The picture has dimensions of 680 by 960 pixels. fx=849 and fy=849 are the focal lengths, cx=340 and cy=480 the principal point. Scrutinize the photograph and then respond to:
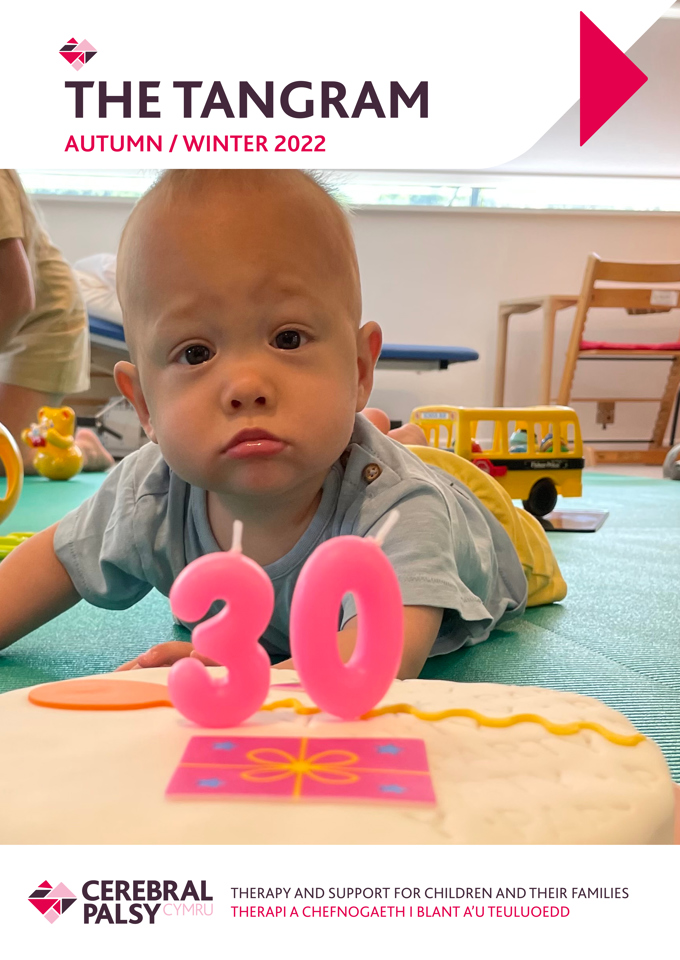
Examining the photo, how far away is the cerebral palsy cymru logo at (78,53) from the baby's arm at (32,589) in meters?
0.37

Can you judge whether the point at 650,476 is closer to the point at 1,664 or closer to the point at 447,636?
the point at 447,636

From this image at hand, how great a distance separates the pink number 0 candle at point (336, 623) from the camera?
0.27 m

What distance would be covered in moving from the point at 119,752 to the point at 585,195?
4.24 meters

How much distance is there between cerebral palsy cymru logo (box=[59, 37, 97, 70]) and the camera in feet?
2.04

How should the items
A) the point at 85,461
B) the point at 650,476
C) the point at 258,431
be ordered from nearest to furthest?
the point at 258,431 < the point at 85,461 < the point at 650,476

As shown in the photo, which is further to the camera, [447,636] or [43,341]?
[43,341]

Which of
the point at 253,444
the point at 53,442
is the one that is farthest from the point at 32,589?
the point at 53,442

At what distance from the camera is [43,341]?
2189mm

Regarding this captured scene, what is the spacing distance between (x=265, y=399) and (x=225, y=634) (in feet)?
0.74

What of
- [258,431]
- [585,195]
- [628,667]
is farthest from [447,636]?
[585,195]

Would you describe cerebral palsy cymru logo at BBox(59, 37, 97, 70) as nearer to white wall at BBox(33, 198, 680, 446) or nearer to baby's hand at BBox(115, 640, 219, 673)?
baby's hand at BBox(115, 640, 219, 673)

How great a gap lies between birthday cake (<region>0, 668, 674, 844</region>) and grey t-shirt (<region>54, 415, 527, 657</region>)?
0.24 meters

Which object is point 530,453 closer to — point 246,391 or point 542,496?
point 542,496

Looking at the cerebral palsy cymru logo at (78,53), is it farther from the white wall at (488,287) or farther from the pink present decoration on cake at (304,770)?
the white wall at (488,287)
